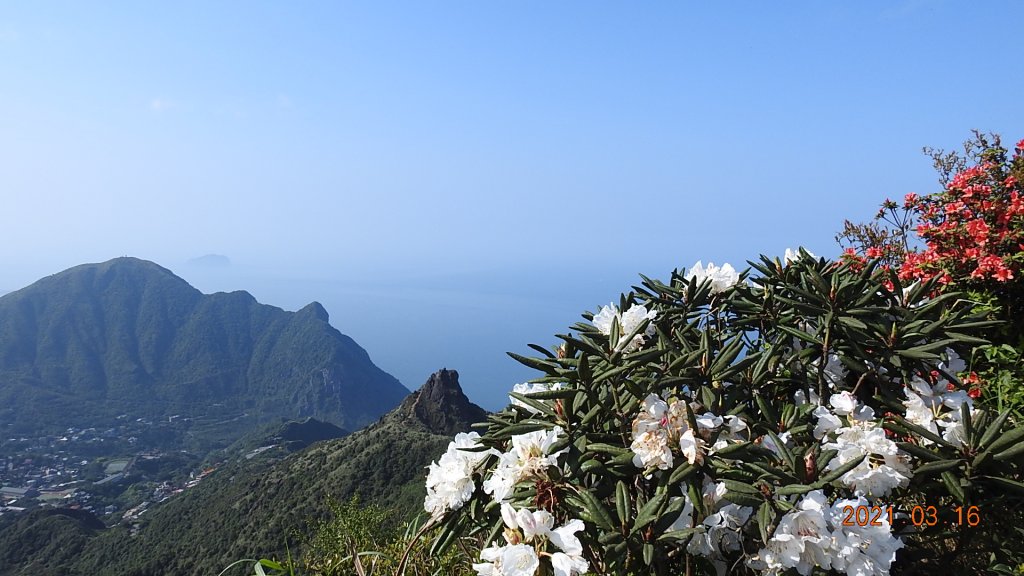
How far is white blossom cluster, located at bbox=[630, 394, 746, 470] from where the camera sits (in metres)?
1.63

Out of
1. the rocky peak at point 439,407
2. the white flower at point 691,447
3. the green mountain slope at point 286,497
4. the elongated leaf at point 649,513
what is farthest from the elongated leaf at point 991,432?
the rocky peak at point 439,407

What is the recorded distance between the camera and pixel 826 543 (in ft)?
4.91

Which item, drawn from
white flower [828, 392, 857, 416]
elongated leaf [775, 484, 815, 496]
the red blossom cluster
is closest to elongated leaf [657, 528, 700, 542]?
elongated leaf [775, 484, 815, 496]

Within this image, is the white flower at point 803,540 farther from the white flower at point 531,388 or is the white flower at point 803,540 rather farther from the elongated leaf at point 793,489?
the white flower at point 531,388

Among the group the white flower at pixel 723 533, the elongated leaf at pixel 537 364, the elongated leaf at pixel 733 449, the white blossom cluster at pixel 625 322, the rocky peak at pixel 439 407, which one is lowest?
the rocky peak at pixel 439 407

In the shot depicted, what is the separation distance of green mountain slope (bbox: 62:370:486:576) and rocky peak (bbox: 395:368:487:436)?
9 cm

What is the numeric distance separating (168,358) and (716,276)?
17566 centimetres

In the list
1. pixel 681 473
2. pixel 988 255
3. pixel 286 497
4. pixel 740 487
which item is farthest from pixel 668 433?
pixel 286 497

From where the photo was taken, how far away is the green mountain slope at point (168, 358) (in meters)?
129

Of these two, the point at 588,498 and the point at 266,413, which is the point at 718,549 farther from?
the point at 266,413

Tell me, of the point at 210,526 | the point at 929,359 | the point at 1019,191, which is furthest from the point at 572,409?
the point at 210,526

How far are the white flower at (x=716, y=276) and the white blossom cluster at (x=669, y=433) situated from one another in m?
0.76

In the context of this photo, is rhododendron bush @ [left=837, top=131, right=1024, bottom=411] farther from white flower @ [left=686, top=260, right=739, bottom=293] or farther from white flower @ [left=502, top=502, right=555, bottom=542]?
white flower @ [left=502, top=502, right=555, bottom=542]

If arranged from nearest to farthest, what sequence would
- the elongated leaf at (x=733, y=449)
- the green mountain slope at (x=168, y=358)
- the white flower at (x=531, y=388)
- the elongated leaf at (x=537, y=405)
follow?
the elongated leaf at (x=733, y=449) → the elongated leaf at (x=537, y=405) → the white flower at (x=531, y=388) → the green mountain slope at (x=168, y=358)
